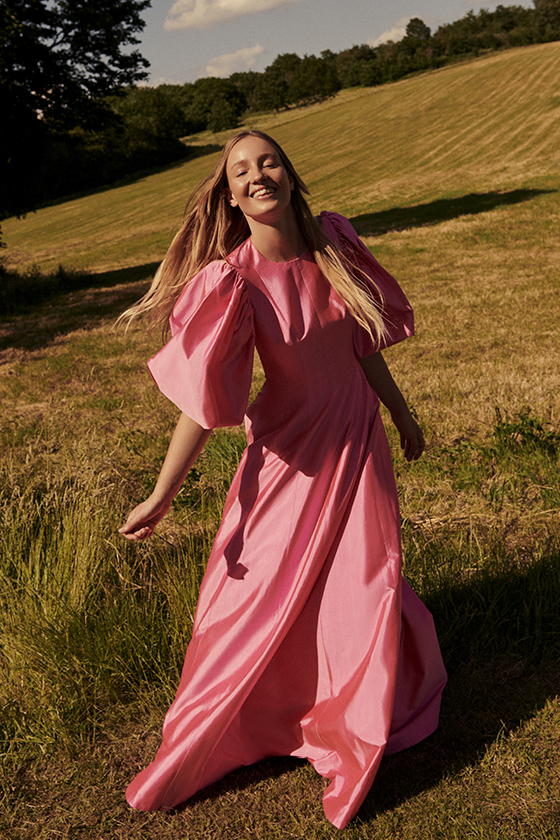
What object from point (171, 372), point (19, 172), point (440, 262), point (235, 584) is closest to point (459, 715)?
point (235, 584)

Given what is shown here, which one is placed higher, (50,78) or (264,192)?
(50,78)

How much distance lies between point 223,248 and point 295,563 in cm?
108

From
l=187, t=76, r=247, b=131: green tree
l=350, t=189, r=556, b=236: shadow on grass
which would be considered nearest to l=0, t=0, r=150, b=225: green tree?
l=350, t=189, r=556, b=236: shadow on grass

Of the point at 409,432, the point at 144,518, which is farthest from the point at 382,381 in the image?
the point at 144,518

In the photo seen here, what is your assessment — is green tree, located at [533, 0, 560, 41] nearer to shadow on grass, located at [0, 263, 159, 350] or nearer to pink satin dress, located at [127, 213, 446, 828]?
shadow on grass, located at [0, 263, 159, 350]

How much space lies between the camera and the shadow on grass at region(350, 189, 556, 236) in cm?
1842

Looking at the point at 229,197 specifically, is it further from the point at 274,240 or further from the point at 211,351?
the point at 211,351

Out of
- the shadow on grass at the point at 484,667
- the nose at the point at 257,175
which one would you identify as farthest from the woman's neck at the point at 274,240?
the shadow on grass at the point at 484,667

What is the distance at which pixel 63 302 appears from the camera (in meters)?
14.6

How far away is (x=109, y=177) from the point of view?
54656 millimetres

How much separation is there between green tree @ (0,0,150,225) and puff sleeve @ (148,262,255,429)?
1628 cm

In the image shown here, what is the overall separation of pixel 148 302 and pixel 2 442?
4.41 metres

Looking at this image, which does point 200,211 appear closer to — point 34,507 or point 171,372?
point 171,372

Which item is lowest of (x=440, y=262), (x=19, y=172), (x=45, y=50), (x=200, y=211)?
(x=440, y=262)
